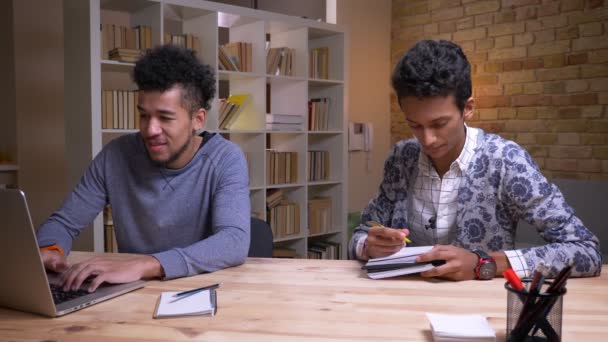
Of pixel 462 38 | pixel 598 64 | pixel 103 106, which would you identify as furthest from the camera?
pixel 462 38

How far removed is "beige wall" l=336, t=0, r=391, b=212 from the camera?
516 cm

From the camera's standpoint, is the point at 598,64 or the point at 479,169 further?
the point at 598,64

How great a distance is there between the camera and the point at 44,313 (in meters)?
1.19

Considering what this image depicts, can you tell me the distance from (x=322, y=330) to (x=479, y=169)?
0.91m

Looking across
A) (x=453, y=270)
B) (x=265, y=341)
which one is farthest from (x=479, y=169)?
(x=265, y=341)

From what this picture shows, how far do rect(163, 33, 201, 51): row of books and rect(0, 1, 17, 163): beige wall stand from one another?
1.96 metres

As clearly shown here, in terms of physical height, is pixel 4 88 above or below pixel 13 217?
above

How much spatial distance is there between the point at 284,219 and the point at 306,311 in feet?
10.1

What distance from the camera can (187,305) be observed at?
1230 mm

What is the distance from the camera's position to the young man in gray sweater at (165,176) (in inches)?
72.0

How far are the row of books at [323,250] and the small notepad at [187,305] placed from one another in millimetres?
3262

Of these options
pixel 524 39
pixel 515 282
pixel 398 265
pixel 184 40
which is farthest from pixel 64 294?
pixel 524 39

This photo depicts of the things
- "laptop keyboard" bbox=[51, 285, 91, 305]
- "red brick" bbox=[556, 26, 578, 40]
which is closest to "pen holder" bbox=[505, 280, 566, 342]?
"laptop keyboard" bbox=[51, 285, 91, 305]

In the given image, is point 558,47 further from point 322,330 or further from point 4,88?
point 4,88
